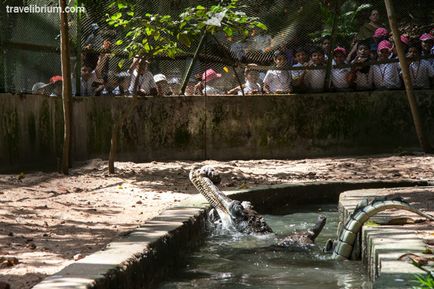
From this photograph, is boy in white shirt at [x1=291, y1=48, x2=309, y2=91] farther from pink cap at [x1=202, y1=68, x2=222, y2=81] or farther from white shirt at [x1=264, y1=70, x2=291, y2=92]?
pink cap at [x1=202, y1=68, x2=222, y2=81]

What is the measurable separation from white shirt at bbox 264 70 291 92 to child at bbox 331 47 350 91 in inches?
31.7

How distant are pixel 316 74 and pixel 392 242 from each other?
29.6ft

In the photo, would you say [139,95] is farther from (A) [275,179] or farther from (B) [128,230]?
(B) [128,230]

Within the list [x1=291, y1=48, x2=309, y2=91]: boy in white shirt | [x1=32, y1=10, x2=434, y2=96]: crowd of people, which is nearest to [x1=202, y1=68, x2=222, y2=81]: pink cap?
[x1=32, y1=10, x2=434, y2=96]: crowd of people

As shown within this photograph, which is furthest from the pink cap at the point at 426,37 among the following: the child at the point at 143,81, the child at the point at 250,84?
the child at the point at 143,81

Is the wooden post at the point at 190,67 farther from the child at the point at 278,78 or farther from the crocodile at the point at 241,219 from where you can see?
the crocodile at the point at 241,219

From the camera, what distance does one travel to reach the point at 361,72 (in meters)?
14.4

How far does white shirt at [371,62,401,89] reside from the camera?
562 inches

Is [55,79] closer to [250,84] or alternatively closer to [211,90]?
[211,90]

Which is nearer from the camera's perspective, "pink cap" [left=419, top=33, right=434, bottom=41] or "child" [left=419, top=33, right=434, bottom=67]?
"child" [left=419, top=33, right=434, bottom=67]

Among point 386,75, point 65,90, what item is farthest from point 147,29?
point 386,75

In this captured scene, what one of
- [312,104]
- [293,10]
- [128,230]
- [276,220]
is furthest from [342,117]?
[128,230]

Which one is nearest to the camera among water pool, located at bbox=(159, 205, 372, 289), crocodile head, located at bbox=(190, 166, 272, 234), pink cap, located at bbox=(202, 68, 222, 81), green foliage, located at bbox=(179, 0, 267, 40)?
water pool, located at bbox=(159, 205, 372, 289)

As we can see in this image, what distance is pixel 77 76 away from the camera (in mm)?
13508
